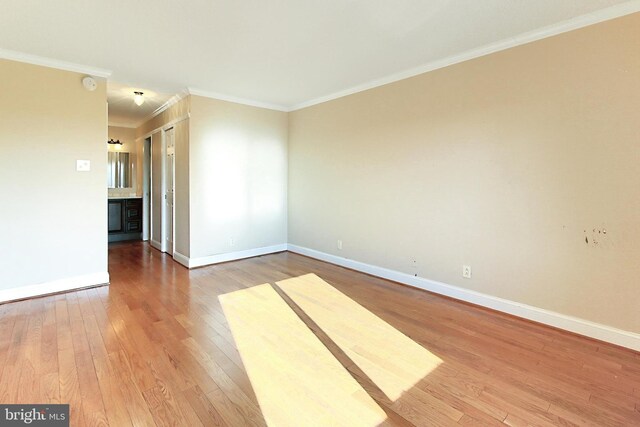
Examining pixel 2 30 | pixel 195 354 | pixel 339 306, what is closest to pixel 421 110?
pixel 339 306

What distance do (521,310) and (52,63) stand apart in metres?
5.46

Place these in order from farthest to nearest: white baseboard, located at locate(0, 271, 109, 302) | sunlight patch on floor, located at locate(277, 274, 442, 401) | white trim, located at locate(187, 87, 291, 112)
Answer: white trim, located at locate(187, 87, 291, 112), white baseboard, located at locate(0, 271, 109, 302), sunlight patch on floor, located at locate(277, 274, 442, 401)

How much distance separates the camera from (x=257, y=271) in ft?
14.4

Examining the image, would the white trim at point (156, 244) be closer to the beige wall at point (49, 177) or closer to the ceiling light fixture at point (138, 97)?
the beige wall at point (49, 177)

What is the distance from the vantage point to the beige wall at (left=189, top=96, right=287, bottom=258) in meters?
4.56

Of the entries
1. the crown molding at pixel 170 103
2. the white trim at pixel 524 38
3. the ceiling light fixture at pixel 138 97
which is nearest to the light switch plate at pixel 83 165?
the ceiling light fixture at pixel 138 97

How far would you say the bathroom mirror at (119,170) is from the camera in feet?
22.2

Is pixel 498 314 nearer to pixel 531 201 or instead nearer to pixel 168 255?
pixel 531 201

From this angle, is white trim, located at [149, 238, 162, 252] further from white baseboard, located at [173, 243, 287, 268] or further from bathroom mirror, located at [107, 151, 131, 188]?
bathroom mirror, located at [107, 151, 131, 188]

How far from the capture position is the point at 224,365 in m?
2.12

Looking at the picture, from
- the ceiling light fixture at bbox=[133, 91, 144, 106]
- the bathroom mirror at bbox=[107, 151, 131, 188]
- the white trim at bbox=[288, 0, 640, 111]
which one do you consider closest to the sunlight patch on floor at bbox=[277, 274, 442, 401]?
the white trim at bbox=[288, 0, 640, 111]

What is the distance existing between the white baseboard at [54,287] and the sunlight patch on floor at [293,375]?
6.23 ft

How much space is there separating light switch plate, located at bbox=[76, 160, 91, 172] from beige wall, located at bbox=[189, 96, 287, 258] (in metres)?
1.21

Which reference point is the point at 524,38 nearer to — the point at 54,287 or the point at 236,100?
the point at 236,100
